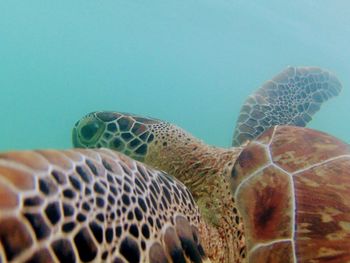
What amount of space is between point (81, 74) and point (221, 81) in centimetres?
3974

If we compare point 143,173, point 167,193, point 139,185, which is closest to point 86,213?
point 139,185

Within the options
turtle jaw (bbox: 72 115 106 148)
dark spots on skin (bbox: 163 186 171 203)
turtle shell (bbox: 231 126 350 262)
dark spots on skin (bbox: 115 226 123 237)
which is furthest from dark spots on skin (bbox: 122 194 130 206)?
turtle jaw (bbox: 72 115 106 148)

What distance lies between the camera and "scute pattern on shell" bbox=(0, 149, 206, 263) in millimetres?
851

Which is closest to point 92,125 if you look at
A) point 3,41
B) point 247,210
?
point 247,210

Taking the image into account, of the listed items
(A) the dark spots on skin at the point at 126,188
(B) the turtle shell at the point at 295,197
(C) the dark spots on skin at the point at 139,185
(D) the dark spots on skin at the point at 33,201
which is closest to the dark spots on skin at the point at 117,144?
(B) the turtle shell at the point at 295,197

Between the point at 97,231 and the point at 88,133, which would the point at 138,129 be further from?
the point at 97,231

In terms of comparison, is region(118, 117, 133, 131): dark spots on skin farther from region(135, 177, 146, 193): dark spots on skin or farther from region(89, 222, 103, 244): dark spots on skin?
region(89, 222, 103, 244): dark spots on skin

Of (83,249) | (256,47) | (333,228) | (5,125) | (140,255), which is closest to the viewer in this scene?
(83,249)

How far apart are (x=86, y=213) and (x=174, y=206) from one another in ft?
1.90

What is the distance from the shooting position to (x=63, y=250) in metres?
0.90

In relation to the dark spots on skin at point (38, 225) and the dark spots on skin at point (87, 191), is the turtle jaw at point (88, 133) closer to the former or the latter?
the dark spots on skin at point (87, 191)

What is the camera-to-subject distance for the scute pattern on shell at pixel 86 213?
2.79 feet

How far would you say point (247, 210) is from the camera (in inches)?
71.9

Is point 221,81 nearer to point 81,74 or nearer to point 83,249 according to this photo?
point 81,74
